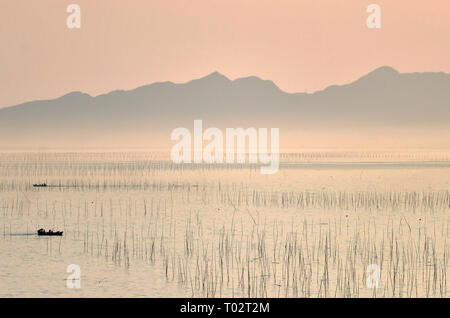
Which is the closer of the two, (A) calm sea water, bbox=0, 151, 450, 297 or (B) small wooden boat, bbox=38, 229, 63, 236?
(A) calm sea water, bbox=0, 151, 450, 297

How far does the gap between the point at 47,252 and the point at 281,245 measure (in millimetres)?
6068

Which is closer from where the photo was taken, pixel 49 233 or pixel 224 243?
pixel 224 243

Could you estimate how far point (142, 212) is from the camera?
30.0m

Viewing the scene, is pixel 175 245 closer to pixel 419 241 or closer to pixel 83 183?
pixel 419 241

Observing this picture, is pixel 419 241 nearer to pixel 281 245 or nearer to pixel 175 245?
pixel 281 245

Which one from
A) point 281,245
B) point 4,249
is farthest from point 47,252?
point 281,245

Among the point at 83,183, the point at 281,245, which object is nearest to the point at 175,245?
the point at 281,245

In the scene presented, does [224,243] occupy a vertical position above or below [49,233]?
below

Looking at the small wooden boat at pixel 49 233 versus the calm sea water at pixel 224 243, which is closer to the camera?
the calm sea water at pixel 224 243
